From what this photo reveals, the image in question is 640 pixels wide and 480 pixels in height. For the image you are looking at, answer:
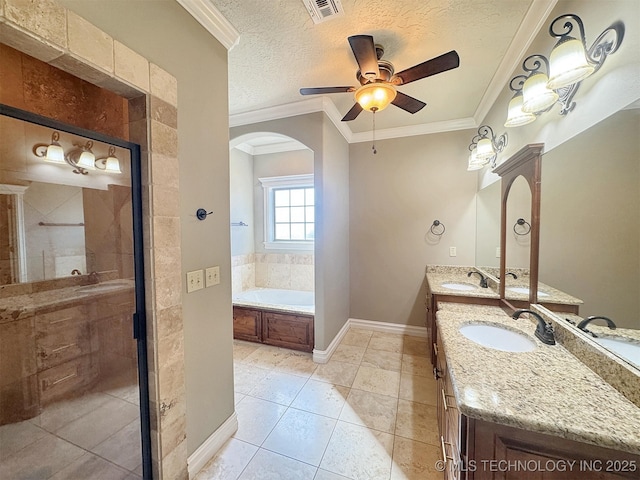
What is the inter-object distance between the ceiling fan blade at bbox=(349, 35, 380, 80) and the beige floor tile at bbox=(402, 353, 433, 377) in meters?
2.61

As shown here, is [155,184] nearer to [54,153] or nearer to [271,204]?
[54,153]

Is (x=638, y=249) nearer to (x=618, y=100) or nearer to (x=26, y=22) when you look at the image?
(x=618, y=100)

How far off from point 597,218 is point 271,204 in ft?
12.6

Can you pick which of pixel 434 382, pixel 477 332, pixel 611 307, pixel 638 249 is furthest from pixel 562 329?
pixel 434 382

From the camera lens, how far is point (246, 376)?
2.44 metres

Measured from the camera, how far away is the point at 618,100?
39.2 inches

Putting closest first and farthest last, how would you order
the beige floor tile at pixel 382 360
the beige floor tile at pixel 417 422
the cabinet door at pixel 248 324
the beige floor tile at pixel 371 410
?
the beige floor tile at pixel 417 422
the beige floor tile at pixel 371 410
the beige floor tile at pixel 382 360
the cabinet door at pixel 248 324

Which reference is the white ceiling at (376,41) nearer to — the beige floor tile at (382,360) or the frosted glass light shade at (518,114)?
the frosted glass light shade at (518,114)

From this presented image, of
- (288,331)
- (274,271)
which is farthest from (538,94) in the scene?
(274,271)

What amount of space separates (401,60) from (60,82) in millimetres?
2226

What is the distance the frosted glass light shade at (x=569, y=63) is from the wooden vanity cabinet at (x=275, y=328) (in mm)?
2606

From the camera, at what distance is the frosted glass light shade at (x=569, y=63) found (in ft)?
3.51

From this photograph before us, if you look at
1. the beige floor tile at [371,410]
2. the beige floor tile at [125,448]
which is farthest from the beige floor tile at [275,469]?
the beige floor tile at [125,448]

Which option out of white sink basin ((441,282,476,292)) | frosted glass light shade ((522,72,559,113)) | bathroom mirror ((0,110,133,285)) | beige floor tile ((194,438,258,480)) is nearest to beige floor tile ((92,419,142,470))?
beige floor tile ((194,438,258,480))
